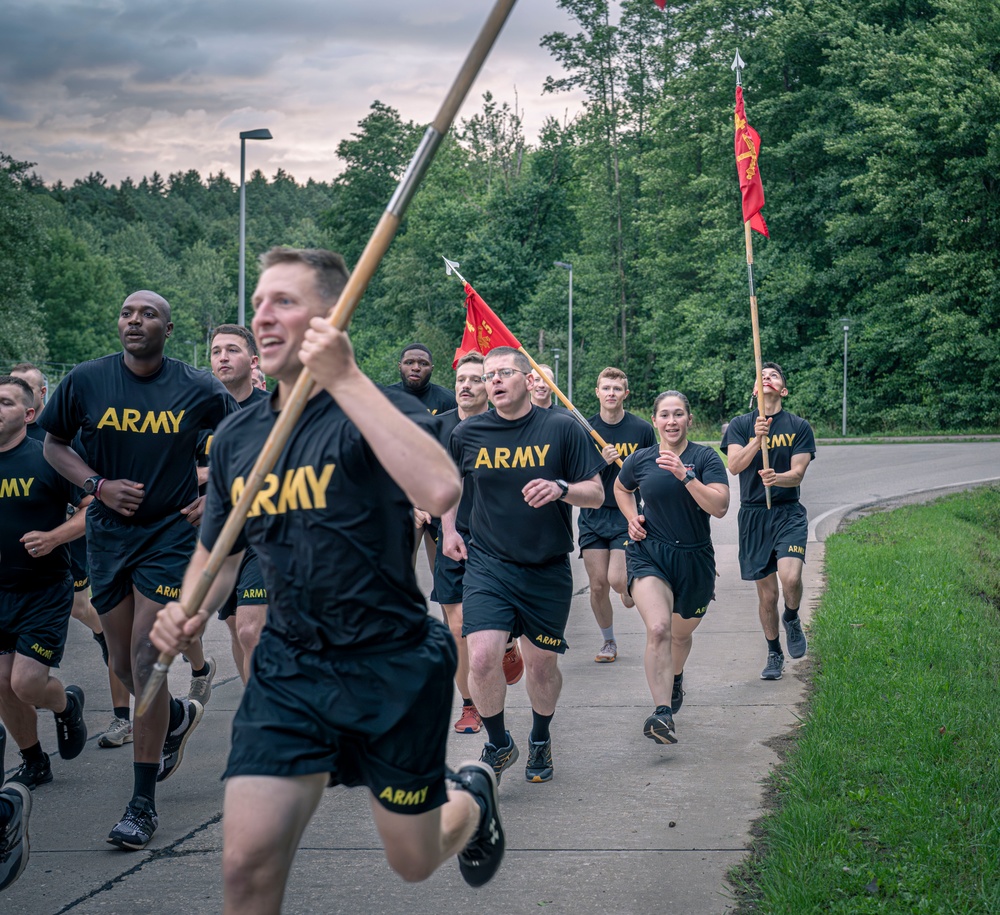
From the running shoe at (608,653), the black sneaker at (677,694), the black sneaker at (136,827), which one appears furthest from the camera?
the running shoe at (608,653)

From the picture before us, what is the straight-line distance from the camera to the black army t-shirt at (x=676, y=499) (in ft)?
23.9

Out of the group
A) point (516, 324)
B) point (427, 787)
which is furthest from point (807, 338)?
point (427, 787)

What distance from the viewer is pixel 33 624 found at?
6.03 meters

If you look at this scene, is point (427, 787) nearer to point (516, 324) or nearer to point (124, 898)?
point (124, 898)

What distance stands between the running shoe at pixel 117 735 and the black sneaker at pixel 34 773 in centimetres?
71

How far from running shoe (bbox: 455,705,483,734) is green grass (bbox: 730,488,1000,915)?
5.99 feet

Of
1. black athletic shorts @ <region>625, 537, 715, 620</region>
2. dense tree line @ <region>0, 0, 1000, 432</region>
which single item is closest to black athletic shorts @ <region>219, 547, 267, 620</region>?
black athletic shorts @ <region>625, 537, 715, 620</region>

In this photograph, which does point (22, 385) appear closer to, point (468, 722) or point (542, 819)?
point (468, 722)

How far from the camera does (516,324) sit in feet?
195

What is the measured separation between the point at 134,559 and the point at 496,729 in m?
1.95

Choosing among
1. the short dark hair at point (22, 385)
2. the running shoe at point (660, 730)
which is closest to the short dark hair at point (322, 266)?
the short dark hair at point (22, 385)

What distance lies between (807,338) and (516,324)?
1703 centimetres

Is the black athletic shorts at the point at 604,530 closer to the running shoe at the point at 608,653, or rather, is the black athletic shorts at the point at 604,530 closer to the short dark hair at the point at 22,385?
the running shoe at the point at 608,653

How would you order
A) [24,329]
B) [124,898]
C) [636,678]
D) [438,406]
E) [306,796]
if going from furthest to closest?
[24,329]
[438,406]
[636,678]
[124,898]
[306,796]
